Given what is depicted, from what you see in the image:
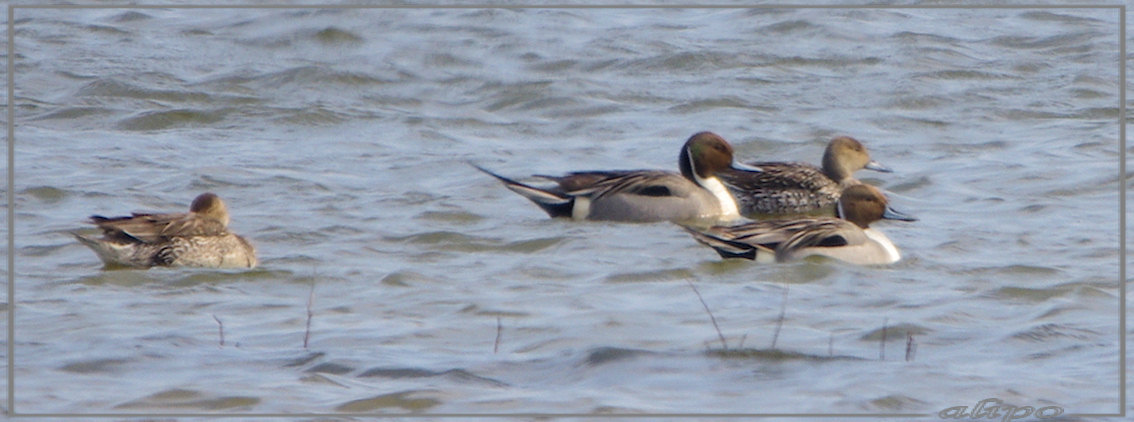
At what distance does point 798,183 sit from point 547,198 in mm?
1773

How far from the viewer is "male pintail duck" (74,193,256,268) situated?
839 cm

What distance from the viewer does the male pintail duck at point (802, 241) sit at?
866 cm

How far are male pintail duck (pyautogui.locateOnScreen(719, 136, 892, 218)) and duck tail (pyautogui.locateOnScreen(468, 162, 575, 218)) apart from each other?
1.38m

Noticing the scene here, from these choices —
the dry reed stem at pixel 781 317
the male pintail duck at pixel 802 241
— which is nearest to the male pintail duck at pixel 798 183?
the male pintail duck at pixel 802 241

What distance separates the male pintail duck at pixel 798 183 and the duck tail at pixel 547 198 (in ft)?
4.52

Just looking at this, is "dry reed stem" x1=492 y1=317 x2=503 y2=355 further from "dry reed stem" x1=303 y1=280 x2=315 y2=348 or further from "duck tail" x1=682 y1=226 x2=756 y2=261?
"duck tail" x1=682 y1=226 x2=756 y2=261

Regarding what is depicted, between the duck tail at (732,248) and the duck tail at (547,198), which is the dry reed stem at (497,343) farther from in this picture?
the duck tail at (547,198)

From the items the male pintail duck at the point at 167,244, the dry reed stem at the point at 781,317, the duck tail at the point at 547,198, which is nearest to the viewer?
the dry reed stem at the point at 781,317

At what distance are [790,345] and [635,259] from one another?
7.77ft

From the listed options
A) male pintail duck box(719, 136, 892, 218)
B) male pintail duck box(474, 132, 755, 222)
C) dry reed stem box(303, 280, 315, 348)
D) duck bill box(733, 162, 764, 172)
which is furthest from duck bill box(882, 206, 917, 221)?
dry reed stem box(303, 280, 315, 348)

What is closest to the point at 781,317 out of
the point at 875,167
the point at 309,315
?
the point at 309,315

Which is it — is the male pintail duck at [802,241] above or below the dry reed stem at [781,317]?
below

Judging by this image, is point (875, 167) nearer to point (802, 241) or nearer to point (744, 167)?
point (744, 167)

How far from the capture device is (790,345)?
6.43 metres
